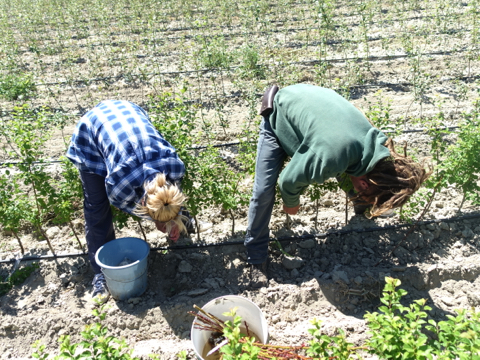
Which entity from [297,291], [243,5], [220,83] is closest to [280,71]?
[220,83]

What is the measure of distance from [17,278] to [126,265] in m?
1.14

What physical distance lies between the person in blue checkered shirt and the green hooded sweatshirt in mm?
706

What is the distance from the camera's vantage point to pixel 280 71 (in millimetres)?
6445

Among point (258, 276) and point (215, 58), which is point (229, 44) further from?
point (258, 276)

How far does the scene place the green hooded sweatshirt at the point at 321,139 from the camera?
2.39 metres

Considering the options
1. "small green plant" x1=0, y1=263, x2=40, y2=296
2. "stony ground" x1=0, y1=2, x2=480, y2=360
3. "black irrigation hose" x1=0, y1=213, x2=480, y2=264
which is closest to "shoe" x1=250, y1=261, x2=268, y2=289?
"stony ground" x1=0, y1=2, x2=480, y2=360

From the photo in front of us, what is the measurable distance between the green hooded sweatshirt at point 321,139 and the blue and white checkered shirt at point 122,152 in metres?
0.72

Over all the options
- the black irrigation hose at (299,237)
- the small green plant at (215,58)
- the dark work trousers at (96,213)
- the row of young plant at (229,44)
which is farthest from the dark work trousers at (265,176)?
the small green plant at (215,58)

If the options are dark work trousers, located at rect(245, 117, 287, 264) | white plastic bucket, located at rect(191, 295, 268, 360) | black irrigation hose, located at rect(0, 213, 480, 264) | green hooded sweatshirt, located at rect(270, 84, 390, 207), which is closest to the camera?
green hooded sweatshirt, located at rect(270, 84, 390, 207)

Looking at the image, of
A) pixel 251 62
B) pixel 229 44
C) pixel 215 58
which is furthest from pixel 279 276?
pixel 229 44

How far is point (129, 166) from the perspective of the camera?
8.29 feet

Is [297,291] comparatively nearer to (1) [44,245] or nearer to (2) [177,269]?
(2) [177,269]

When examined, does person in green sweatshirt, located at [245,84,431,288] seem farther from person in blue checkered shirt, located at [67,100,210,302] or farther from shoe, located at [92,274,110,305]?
shoe, located at [92,274,110,305]

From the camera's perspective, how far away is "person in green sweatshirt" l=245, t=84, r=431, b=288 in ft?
7.83
